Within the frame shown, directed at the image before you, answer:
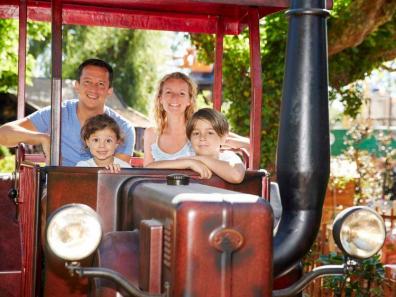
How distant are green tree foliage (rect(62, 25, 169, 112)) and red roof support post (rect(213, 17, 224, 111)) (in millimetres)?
21809

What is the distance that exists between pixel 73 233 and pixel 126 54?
1023 inches

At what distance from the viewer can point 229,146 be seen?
4.94 metres

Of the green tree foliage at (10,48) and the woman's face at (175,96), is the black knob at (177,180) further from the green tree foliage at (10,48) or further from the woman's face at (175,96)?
the green tree foliage at (10,48)

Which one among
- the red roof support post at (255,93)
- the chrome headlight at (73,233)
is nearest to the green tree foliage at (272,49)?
the red roof support post at (255,93)

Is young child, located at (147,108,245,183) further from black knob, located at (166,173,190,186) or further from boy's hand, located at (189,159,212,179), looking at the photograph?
black knob, located at (166,173,190,186)

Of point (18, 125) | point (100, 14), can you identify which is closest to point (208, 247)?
point (18, 125)

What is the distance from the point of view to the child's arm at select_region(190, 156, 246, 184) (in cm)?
385

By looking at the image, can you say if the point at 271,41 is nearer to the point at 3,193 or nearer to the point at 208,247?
the point at 3,193

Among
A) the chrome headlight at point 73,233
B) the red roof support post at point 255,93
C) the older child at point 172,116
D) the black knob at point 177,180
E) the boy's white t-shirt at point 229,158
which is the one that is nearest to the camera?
the chrome headlight at point 73,233

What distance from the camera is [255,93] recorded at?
4246mm

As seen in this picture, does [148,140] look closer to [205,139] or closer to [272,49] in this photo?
[205,139]

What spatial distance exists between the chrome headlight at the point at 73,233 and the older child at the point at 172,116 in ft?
6.23

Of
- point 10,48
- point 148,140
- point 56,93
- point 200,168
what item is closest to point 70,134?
point 148,140

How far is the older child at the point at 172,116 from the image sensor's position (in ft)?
15.5
